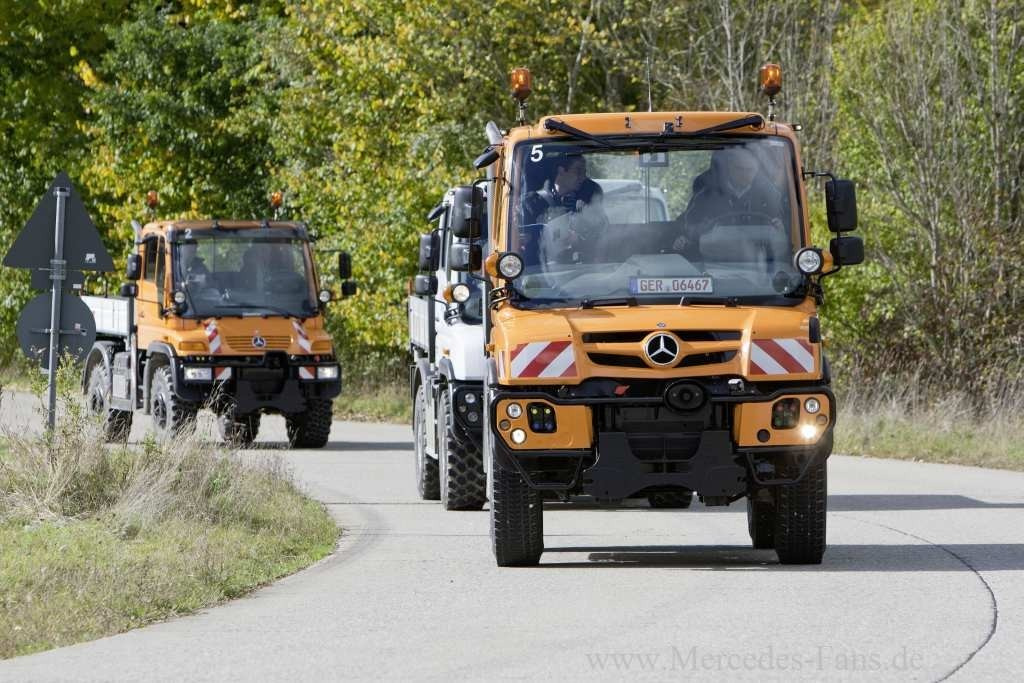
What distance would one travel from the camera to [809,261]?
475 inches

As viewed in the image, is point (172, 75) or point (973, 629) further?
point (172, 75)

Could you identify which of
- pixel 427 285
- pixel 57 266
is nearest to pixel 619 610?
pixel 427 285

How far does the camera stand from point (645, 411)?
1162cm

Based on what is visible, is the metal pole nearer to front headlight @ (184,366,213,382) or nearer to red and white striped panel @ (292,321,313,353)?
front headlight @ (184,366,213,382)

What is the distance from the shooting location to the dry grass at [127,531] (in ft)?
33.5

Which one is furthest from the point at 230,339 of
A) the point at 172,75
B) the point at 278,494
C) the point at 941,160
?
the point at 172,75

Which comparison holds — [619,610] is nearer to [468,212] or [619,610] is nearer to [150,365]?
[468,212]

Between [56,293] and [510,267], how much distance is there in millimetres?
4771

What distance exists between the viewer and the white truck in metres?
15.0

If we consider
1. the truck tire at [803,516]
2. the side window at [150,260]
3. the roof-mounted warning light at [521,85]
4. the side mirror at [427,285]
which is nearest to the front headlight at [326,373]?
the side window at [150,260]

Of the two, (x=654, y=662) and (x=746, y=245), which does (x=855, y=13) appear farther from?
(x=654, y=662)

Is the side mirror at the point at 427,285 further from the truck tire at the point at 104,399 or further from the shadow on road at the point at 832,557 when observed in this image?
the truck tire at the point at 104,399

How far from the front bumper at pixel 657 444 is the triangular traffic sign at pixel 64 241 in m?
5.08

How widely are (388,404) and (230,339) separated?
8236mm
